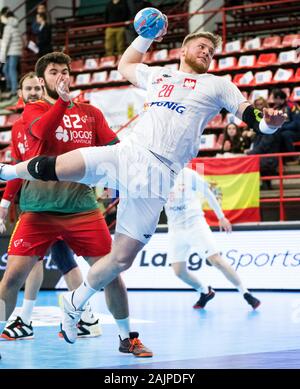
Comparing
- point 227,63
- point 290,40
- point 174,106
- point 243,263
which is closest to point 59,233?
point 174,106

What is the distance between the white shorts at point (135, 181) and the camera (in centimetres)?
680

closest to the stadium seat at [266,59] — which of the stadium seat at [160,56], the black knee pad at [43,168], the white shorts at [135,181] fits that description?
the stadium seat at [160,56]

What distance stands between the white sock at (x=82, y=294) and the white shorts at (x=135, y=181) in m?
0.56

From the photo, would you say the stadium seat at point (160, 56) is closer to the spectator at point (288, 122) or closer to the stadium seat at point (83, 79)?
the stadium seat at point (83, 79)

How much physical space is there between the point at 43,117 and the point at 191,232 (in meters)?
5.06

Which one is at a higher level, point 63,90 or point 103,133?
point 63,90

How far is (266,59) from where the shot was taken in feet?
62.9

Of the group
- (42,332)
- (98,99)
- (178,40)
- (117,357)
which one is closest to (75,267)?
(42,332)

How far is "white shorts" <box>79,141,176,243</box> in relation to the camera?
680 centimetres

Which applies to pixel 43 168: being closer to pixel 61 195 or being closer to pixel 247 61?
pixel 61 195

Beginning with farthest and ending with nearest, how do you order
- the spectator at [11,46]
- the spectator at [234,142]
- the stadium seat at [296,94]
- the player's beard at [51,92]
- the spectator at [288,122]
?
the spectator at [11,46] → the stadium seat at [296,94] → the spectator at [234,142] → the spectator at [288,122] → the player's beard at [51,92]

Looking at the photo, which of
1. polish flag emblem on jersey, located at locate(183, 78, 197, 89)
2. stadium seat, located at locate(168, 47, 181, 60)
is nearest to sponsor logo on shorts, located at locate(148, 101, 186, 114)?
polish flag emblem on jersey, located at locate(183, 78, 197, 89)
